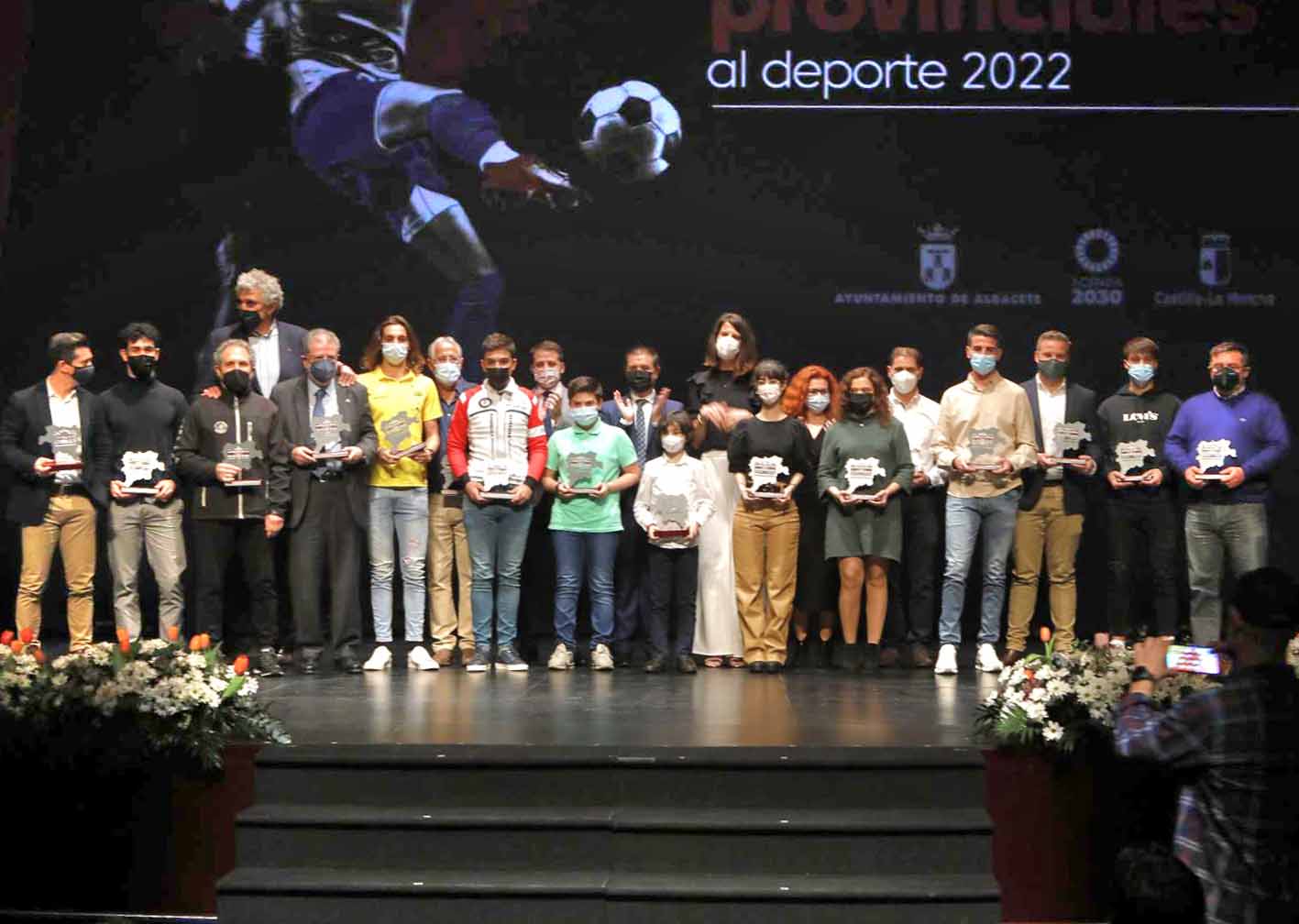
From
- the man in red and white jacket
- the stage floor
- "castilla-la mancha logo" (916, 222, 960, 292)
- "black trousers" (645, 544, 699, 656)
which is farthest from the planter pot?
"castilla-la mancha logo" (916, 222, 960, 292)

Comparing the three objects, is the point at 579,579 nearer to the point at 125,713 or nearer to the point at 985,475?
the point at 985,475

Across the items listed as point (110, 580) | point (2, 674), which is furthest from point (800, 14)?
point (2, 674)

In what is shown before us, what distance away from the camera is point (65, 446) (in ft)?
28.8

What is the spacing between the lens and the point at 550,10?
10039mm

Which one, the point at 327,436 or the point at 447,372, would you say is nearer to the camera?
the point at 327,436

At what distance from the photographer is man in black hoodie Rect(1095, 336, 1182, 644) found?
9031mm

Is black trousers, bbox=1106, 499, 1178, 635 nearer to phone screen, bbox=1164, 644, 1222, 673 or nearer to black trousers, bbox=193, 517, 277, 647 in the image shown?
black trousers, bbox=193, 517, 277, 647

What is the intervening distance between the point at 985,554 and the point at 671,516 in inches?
69.6

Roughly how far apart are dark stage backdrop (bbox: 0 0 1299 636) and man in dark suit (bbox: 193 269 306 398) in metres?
0.79

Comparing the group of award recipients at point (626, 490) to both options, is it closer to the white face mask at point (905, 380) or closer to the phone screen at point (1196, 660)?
the white face mask at point (905, 380)

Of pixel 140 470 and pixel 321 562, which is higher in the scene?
pixel 140 470

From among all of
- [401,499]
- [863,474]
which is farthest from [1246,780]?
[401,499]

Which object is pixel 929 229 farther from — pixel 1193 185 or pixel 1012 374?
pixel 1193 185

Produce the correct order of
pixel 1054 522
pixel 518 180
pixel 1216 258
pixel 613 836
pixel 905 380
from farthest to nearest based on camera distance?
pixel 518 180 → pixel 1216 258 → pixel 905 380 → pixel 1054 522 → pixel 613 836
